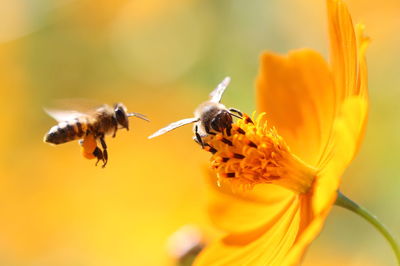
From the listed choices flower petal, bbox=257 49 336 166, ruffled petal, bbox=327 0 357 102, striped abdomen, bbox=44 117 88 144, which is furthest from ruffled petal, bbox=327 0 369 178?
striped abdomen, bbox=44 117 88 144

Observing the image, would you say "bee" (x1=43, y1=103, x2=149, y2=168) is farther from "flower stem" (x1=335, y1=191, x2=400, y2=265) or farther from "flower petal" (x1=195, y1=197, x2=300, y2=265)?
"flower stem" (x1=335, y1=191, x2=400, y2=265)

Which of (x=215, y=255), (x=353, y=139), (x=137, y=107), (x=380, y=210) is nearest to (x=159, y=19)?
(x=137, y=107)

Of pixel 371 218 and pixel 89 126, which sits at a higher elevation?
pixel 89 126

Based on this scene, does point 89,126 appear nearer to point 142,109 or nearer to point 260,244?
point 260,244

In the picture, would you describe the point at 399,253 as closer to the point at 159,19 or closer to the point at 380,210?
the point at 380,210

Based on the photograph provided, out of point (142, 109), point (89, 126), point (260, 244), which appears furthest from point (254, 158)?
point (142, 109)

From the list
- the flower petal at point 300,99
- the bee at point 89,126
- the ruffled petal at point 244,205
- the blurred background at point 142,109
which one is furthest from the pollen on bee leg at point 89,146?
the blurred background at point 142,109
